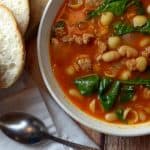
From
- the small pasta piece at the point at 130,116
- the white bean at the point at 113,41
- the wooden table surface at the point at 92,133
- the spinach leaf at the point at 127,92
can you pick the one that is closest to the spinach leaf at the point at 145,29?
the white bean at the point at 113,41

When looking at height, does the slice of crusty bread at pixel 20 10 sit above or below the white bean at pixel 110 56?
above

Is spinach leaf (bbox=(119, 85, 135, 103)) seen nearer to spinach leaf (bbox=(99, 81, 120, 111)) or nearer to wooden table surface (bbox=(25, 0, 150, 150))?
spinach leaf (bbox=(99, 81, 120, 111))

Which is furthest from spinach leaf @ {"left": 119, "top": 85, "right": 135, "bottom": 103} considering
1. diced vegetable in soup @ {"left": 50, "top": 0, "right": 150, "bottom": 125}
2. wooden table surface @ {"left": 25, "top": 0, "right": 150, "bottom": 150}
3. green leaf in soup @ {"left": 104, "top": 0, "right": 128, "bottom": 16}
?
green leaf in soup @ {"left": 104, "top": 0, "right": 128, "bottom": 16}

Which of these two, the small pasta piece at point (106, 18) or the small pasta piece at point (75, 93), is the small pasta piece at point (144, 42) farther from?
the small pasta piece at point (75, 93)

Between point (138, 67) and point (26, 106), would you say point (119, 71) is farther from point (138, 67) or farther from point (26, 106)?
point (26, 106)

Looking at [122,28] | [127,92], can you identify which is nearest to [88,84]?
[127,92]

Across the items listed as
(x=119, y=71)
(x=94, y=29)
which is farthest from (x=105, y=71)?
(x=94, y=29)
